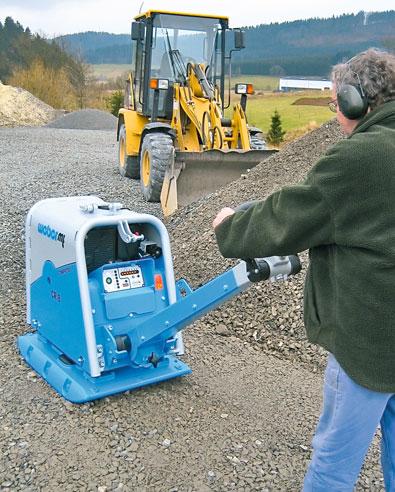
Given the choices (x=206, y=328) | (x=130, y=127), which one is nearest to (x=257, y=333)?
(x=206, y=328)

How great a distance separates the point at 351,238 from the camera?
6.80 ft

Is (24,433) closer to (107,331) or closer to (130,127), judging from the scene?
(107,331)

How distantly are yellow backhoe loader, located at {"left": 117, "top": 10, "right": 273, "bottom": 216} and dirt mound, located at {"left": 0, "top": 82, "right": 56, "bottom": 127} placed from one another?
17443 mm

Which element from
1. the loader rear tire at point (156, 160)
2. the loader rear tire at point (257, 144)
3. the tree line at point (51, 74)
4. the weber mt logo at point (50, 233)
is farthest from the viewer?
the tree line at point (51, 74)

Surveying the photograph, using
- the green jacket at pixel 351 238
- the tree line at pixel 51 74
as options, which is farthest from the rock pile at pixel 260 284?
the tree line at pixel 51 74

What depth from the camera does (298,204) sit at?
84.4 inches

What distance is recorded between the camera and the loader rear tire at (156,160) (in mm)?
9266

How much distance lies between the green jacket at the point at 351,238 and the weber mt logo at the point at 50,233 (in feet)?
5.24

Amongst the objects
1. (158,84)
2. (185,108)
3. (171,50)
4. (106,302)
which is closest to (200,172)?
(185,108)

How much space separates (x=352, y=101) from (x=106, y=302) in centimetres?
189

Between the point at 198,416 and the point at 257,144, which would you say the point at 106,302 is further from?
the point at 257,144

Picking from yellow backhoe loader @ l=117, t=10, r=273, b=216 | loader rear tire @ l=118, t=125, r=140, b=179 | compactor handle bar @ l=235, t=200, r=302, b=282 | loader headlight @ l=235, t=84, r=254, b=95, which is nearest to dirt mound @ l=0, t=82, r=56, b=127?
loader rear tire @ l=118, t=125, r=140, b=179

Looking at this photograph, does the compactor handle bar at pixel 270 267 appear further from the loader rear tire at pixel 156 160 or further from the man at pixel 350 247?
the loader rear tire at pixel 156 160

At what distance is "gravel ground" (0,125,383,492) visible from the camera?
120 inches
